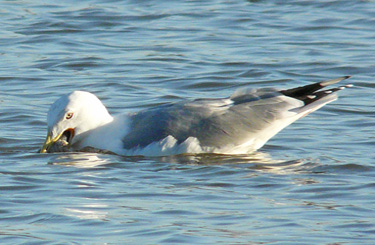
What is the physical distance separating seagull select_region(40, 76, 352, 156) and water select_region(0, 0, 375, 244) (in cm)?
16

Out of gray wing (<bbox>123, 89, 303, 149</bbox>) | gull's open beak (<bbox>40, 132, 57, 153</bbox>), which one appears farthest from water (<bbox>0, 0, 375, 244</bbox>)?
gray wing (<bbox>123, 89, 303, 149</bbox>)

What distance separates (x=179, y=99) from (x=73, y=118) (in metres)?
2.50

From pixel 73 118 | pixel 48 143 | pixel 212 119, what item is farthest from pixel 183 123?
pixel 48 143

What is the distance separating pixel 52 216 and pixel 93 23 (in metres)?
9.42

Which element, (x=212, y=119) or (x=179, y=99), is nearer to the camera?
(x=212, y=119)

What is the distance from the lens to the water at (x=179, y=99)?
624cm

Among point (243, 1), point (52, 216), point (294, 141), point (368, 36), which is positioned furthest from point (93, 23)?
point (52, 216)

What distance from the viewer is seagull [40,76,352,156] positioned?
27.7 ft

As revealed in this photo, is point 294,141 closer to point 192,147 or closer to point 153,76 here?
point 192,147

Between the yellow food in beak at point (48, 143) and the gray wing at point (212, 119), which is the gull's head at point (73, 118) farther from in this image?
the gray wing at point (212, 119)

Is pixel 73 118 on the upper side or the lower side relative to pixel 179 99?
upper

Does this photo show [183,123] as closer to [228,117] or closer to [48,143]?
[228,117]

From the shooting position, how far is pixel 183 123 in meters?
8.44

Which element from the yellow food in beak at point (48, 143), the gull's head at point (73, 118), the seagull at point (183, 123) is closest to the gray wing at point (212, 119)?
the seagull at point (183, 123)
